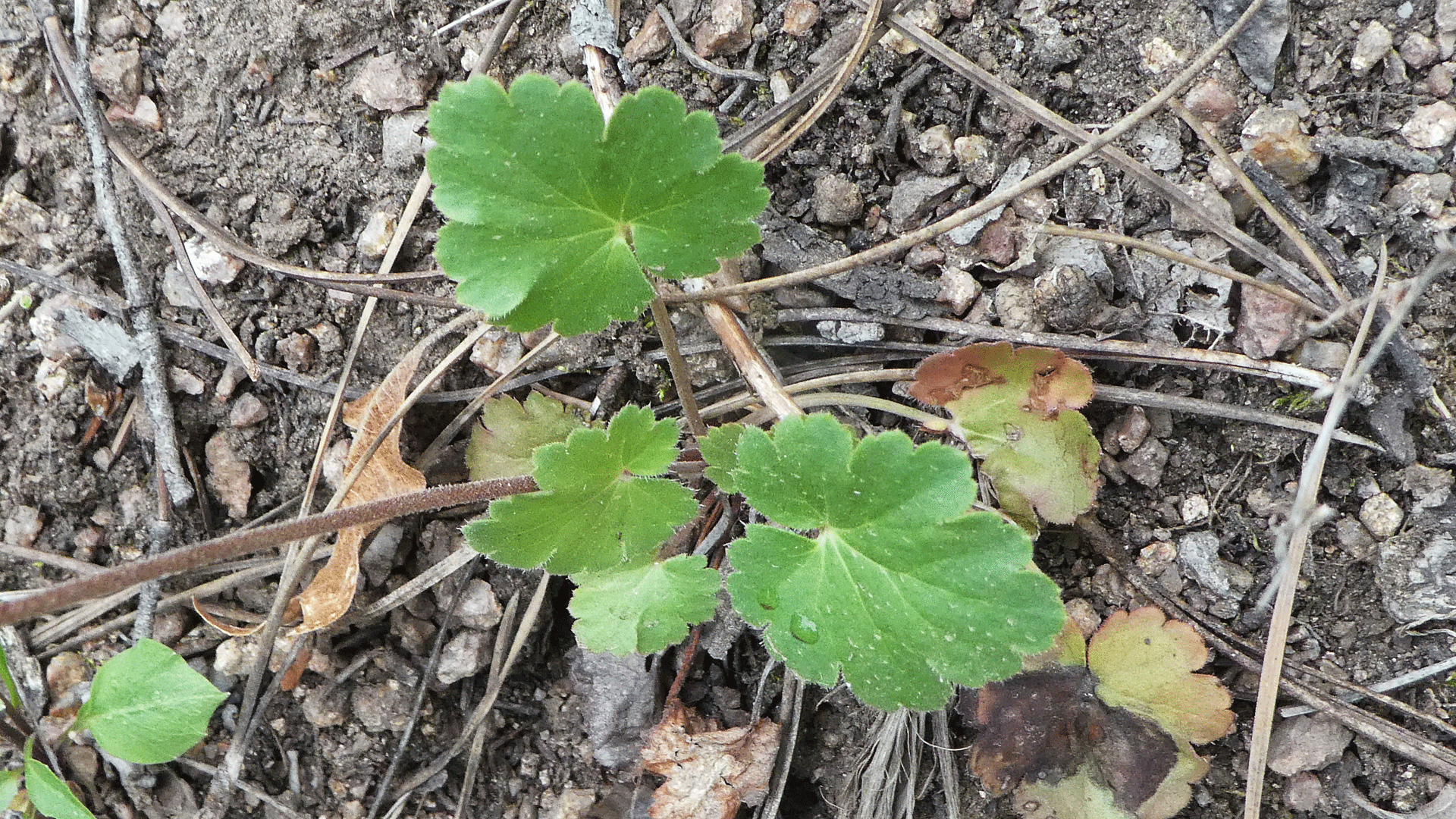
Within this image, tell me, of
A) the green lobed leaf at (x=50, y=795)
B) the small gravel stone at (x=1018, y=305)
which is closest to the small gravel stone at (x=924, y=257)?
the small gravel stone at (x=1018, y=305)

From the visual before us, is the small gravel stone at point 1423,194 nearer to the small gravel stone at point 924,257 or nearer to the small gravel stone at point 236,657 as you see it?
the small gravel stone at point 924,257

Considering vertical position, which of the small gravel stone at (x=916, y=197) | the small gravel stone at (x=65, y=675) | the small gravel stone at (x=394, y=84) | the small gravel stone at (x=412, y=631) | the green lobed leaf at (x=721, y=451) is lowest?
the small gravel stone at (x=412, y=631)

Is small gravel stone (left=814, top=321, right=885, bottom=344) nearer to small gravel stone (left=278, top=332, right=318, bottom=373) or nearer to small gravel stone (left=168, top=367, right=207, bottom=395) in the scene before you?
small gravel stone (left=278, top=332, right=318, bottom=373)

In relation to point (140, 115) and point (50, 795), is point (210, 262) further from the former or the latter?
point (50, 795)

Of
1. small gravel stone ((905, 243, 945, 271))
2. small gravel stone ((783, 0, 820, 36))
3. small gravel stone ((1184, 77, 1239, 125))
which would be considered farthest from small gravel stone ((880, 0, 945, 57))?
small gravel stone ((1184, 77, 1239, 125))

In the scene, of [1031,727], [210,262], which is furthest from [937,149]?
[210,262]

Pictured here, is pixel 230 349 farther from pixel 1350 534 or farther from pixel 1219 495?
pixel 1350 534
